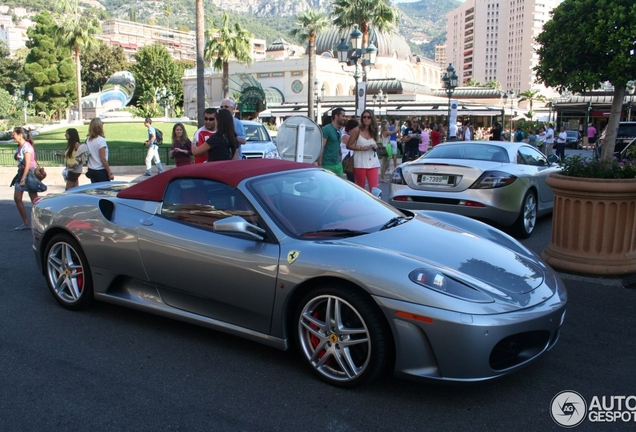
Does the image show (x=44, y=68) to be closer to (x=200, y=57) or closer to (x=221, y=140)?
(x=200, y=57)

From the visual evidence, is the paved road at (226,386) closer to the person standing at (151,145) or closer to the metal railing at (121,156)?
the person standing at (151,145)

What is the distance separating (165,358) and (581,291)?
3951mm

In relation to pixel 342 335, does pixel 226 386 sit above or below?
below

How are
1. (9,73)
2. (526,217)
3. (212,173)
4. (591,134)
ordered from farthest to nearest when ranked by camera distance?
(9,73) → (591,134) → (526,217) → (212,173)

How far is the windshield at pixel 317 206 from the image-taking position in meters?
3.98

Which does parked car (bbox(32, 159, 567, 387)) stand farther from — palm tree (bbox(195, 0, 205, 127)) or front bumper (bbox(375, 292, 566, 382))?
palm tree (bbox(195, 0, 205, 127))

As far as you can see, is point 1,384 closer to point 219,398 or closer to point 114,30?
point 219,398

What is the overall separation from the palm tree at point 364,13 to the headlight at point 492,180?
3240 cm

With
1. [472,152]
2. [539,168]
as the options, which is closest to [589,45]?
[472,152]

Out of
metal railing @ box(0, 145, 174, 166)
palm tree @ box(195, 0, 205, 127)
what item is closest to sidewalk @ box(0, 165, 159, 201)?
metal railing @ box(0, 145, 174, 166)

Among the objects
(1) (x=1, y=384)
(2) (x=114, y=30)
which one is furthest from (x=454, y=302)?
(2) (x=114, y=30)

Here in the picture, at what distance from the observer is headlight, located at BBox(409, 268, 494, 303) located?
10.8ft

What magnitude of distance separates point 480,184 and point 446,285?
511 centimetres

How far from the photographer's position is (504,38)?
184m
